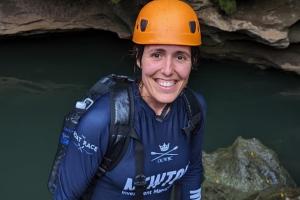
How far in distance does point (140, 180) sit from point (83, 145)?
26cm

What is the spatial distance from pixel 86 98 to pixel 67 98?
4442mm

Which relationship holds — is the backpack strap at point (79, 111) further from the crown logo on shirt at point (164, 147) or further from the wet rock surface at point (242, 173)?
the wet rock surface at point (242, 173)

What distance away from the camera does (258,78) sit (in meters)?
6.51

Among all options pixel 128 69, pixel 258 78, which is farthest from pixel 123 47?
pixel 258 78

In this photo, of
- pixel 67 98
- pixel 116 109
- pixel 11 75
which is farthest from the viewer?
pixel 11 75

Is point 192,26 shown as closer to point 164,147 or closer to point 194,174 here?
point 164,147

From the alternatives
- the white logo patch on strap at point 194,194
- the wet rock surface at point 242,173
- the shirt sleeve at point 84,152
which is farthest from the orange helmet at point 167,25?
the wet rock surface at point 242,173

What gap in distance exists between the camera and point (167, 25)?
1.72 meters

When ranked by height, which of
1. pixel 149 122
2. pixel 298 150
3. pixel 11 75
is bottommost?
pixel 298 150

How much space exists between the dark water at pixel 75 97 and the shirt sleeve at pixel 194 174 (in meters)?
2.59

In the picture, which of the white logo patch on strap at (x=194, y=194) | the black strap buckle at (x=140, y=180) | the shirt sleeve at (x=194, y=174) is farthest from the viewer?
the white logo patch on strap at (x=194, y=194)

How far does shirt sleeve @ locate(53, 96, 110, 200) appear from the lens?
161 cm

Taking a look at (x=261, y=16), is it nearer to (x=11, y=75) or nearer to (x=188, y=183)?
(x=11, y=75)

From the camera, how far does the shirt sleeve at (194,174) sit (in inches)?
76.5
